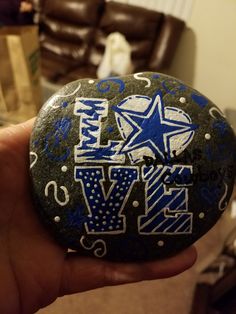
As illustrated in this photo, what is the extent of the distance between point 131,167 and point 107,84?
7.1 inches

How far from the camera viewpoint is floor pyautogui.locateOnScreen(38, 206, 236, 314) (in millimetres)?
1302

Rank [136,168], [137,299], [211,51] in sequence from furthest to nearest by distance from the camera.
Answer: [211,51]
[137,299]
[136,168]

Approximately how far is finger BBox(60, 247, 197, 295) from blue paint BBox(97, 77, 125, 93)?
1.16 ft

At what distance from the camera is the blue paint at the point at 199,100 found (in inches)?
27.6

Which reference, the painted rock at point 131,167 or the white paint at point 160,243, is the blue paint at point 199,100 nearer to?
the painted rock at point 131,167

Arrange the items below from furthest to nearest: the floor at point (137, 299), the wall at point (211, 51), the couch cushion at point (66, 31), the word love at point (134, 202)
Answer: the couch cushion at point (66, 31) → the wall at point (211, 51) → the floor at point (137, 299) → the word love at point (134, 202)

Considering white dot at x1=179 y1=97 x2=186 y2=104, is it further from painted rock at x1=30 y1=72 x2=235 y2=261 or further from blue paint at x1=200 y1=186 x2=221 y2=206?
blue paint at x1=200 y1=186 x2=221 y2=206

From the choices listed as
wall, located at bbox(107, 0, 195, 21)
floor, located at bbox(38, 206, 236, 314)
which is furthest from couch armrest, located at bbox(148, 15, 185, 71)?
floor, located at bbox(38, 206, 236, 314)

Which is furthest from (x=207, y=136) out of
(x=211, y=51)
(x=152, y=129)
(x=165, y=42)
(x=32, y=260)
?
(x=211, y=51)

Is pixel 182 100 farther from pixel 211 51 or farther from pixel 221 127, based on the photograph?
pixel 211 51

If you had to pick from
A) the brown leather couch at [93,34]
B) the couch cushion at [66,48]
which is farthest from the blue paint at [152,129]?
the couch cushion at [66,48]

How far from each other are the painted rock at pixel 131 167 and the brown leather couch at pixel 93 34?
1.71 metres

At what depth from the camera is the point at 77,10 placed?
2.66m

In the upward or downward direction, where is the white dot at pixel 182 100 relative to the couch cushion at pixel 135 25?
upward
